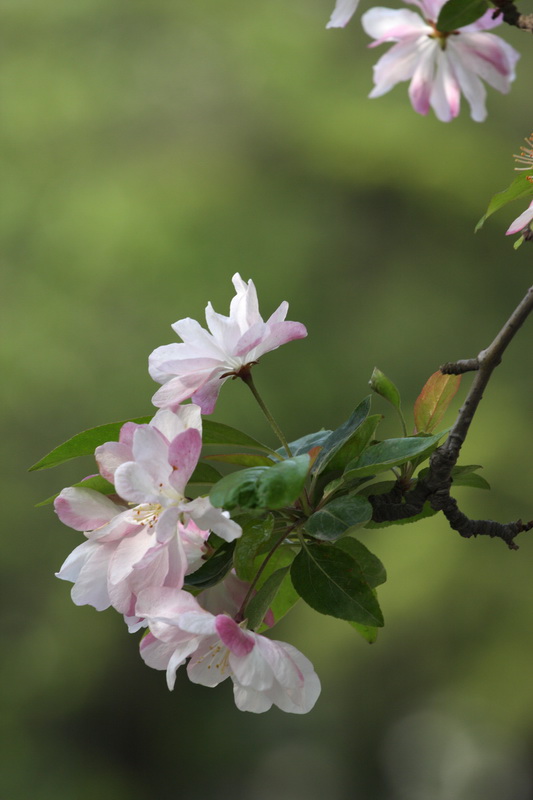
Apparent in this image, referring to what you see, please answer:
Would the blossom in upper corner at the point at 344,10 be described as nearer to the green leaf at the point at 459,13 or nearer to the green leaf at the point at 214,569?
the green leaf at the point at 459,13

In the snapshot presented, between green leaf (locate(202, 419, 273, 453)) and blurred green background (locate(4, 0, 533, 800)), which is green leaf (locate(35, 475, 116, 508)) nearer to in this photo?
green leaf (locate(202, 419, 273, 453))

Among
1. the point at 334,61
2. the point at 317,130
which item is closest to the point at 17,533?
the point at 317,130

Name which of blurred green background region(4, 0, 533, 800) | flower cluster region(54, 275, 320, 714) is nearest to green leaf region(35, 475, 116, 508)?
flower cluster region(54, 275, 320, 714)

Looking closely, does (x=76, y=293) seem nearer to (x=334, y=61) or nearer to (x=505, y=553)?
(x=334, y=61)

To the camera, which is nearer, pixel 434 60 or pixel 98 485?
pixel 98 485

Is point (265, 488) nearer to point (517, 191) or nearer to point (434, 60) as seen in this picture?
point (517, 191)

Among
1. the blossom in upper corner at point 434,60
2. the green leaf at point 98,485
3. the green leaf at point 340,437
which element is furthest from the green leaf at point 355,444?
the blossom in upper corner at point 434,60

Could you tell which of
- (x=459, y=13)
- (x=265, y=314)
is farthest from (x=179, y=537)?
(x=265, y=314)
